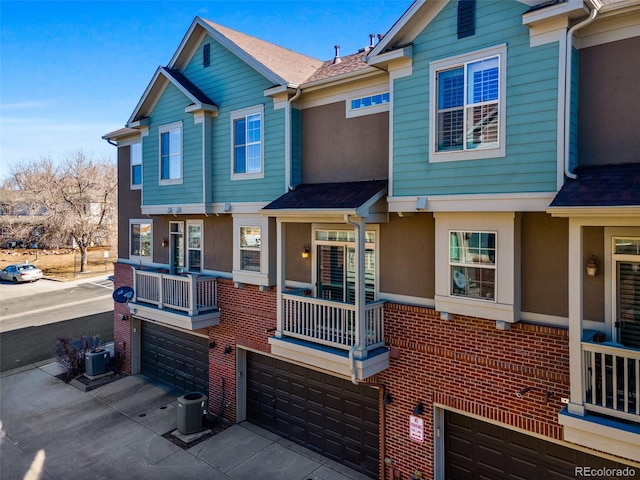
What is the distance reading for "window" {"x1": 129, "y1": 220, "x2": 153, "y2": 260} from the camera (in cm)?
1507

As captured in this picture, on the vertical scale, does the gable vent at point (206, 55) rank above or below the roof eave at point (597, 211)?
above

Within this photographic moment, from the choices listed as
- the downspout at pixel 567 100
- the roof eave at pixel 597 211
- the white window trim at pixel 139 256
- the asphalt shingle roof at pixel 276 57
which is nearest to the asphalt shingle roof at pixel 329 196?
the asphalt shingle roof at pixel 276 57

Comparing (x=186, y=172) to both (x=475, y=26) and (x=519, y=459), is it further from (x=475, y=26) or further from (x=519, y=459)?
(x=519, y=459)

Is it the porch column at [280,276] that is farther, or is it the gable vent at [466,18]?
the porch column at [280,276]

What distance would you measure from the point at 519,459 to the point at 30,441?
1144cm

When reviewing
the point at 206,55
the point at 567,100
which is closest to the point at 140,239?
the point at 206,55

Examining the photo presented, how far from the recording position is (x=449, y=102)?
7.48 metres

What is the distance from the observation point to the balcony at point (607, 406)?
17.9 feet

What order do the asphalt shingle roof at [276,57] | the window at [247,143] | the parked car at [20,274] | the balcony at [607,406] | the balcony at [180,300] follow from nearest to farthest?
the balcony at [607,406] → the asphalt shingle roof at [276,57] → the window at [247,143] → the balcony at [180,300] → the parked car at [20,274]

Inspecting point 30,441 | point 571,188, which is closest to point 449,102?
point 571,188

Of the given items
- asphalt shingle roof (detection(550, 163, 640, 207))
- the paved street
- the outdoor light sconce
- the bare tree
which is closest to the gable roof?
Result: asphalt shingle roof (detection(550, 163, 640, 207))

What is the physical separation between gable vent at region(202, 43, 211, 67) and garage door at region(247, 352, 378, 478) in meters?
8.42

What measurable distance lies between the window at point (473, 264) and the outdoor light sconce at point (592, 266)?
1348 millimetres

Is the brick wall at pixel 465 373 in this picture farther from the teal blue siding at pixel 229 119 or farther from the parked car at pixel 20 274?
the parked car at pixel 20 274
